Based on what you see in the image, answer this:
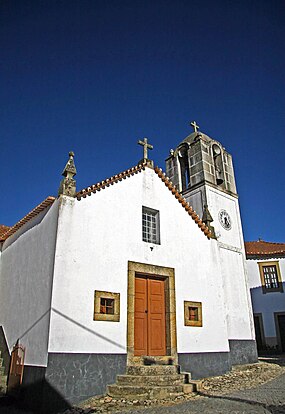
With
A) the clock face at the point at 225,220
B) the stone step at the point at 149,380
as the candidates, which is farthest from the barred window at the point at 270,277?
the stone step at the point at 149,380

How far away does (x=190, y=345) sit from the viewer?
10.6 metres

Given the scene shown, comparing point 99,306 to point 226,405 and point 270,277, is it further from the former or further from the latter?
point 270,277

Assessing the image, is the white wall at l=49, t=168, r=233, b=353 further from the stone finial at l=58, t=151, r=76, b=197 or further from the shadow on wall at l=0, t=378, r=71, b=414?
the shadow on wall at l=0, t=378, r=71, b=414

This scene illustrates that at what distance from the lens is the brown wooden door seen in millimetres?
9977

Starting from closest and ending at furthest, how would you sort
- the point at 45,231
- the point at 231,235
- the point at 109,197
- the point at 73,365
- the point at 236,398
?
the point at 236,398, the point at 73,365, the point at 45,231, the point at 109,197, the point at 231,235

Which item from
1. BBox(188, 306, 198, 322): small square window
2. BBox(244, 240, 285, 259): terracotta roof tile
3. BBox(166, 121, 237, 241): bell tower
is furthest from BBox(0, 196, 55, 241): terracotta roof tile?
BBox(244, 240, 285, 259): terracotta roof tile

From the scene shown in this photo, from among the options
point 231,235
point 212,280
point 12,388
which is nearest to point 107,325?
point 12,388

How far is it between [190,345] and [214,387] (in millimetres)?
1646

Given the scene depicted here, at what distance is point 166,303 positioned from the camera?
10.8 metres

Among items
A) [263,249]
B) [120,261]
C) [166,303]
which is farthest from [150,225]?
[263,249]

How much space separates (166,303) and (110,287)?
2.37 metres

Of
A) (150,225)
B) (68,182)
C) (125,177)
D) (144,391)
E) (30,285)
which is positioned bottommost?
(144,391)

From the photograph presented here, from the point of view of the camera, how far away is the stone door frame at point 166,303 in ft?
30.8

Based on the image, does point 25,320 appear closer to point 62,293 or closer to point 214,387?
point 62,293
